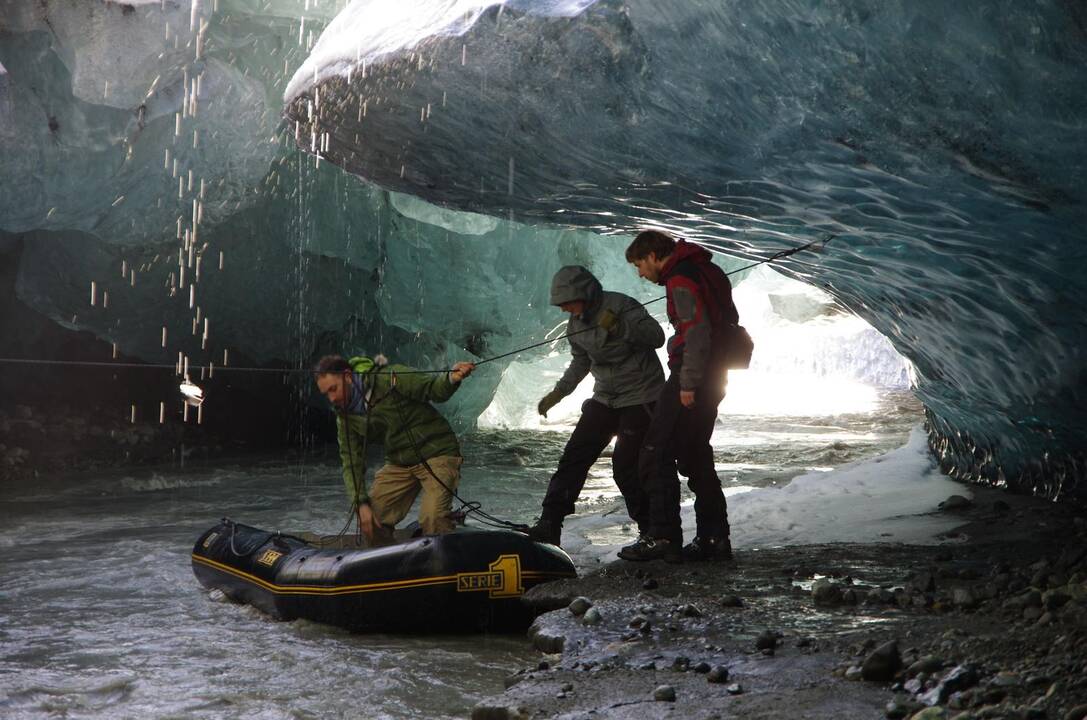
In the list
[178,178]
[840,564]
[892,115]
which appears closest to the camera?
[892,115]

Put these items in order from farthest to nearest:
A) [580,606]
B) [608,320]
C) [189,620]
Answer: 1. [189,620]
2. [608,320]
3. [580,606]

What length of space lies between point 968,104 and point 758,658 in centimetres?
209

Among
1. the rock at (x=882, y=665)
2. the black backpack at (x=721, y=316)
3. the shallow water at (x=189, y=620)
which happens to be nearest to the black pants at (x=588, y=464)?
the black backpack at (x=721, y=316)

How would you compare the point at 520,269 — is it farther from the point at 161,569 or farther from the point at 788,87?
the point at 788,87

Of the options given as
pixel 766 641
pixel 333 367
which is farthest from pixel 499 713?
pixel 333 367

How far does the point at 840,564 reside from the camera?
17.1 ft

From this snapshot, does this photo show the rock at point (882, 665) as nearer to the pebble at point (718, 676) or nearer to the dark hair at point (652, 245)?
the pebble at point (718, 676)

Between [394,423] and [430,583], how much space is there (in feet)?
3.85

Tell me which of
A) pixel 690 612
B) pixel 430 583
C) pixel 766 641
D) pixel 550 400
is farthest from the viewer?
pixel 550 400

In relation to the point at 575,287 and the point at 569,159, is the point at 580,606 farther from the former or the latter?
the point at 569,159

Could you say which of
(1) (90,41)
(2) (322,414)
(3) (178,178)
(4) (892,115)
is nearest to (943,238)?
(4) (892,115)

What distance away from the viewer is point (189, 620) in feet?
18.2

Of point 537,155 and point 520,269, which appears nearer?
point 537,155

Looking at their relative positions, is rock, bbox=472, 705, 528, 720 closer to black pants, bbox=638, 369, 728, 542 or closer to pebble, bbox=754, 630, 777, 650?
pebble, bbox=754, 630, 777, 650
